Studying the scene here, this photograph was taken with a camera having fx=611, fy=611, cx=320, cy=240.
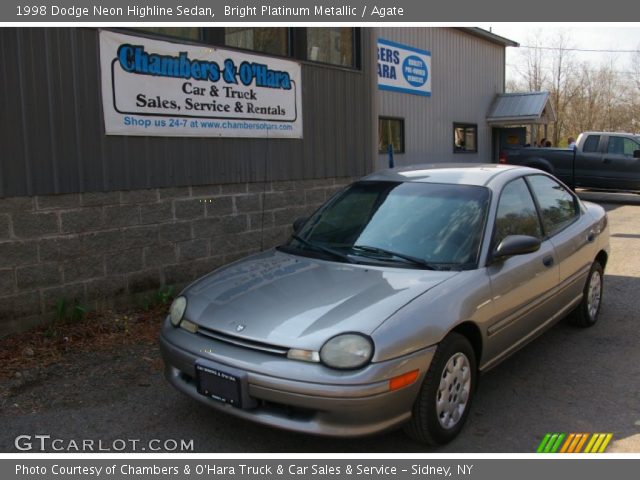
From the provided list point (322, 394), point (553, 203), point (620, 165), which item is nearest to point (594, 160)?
point (620, 165)

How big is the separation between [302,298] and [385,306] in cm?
51

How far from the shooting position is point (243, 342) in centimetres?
332

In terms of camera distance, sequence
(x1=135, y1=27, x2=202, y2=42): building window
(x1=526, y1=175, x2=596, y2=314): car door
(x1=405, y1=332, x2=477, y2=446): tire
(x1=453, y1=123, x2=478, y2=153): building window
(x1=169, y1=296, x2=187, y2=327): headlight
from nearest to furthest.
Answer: (x1=405, y1=332, x2=477, y2=446): tire → (x1=169, y1=296, x2=187, y2=327): headlight → (x1=526, y1=175, x2=596, y2=314): car door → (x1=135, y1=27, x2=202, y2=42): building window → (x1=453, y1=123, x2=478, y2=153): building window

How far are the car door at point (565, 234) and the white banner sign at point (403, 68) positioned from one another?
941 centimetres

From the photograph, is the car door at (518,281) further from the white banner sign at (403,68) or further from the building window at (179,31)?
the white banner sign at (403,68)

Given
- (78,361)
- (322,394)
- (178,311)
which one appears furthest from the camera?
(78,361)

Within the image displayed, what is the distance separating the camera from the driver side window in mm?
4298

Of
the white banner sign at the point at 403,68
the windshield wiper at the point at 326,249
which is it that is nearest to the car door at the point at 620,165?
the white banner sign at the point at 403,68

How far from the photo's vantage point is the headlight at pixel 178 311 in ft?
12.4

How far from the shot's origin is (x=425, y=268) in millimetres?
3865

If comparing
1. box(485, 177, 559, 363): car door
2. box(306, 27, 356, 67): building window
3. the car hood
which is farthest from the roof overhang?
the car hood

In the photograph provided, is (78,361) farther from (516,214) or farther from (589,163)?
(589,163)

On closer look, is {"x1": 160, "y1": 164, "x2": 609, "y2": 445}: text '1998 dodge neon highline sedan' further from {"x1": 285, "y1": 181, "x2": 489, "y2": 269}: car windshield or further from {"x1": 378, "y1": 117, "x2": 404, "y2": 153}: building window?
{"x1": 378, "y1": 117, "x2": 404, "y2": 153}: building window

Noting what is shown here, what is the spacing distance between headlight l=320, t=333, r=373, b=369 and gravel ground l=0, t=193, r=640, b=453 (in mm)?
623
